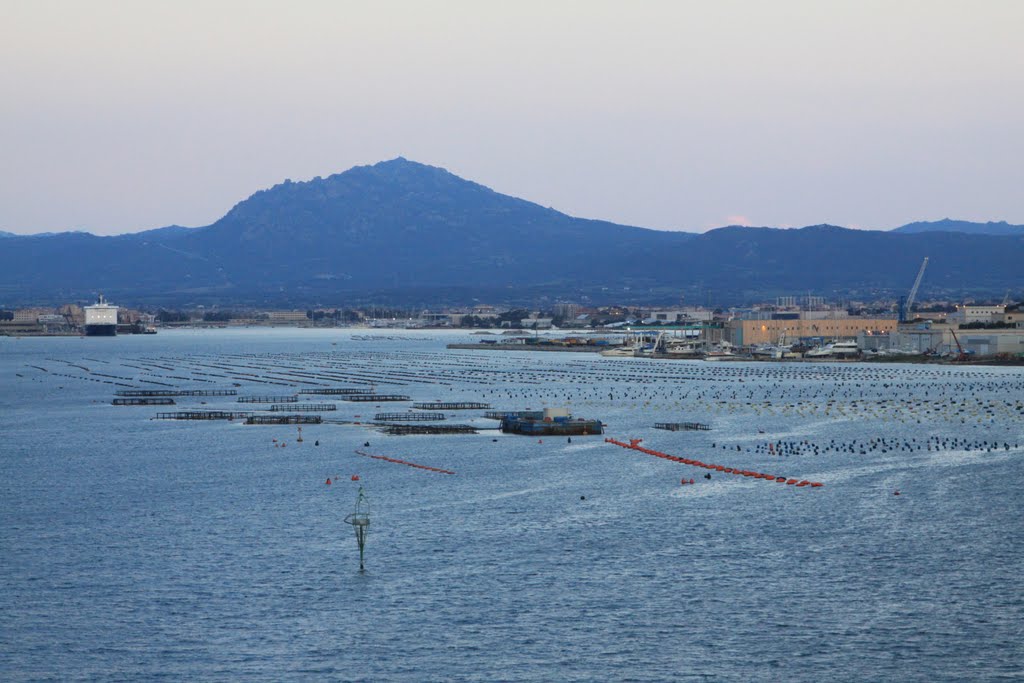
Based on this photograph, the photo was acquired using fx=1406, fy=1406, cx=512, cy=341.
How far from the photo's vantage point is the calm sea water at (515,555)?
26.0 m

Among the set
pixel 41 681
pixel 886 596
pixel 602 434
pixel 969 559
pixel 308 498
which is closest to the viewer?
pixel 41 681

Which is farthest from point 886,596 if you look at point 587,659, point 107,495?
point 107,495

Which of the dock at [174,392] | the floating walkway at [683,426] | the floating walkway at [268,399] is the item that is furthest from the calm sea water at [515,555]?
the dock at [174,392]

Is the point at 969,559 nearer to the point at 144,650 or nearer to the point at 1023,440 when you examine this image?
the point at 144,650

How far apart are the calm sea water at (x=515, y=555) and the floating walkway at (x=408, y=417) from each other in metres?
3.91

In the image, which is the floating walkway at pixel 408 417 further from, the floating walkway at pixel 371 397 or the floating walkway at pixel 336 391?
the floating walkway at pixel 336 391

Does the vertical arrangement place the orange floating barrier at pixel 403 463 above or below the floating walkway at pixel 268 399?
below

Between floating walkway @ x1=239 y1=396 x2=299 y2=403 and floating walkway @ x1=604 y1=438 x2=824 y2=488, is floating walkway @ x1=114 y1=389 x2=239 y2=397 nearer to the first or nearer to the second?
floating walkway @ x1=239 y1=396 x2=299 y2=403

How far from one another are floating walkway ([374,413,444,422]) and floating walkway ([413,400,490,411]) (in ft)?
12.7

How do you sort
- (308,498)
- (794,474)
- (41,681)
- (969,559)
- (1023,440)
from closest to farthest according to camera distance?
(41,681)
(969,559)
(308,498)
(794,474)
(1023,440)

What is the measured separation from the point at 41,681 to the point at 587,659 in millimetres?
9685

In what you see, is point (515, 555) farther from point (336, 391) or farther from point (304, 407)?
point (336, 391)

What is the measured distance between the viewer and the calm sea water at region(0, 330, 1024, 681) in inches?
1023

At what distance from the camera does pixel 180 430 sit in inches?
2525
